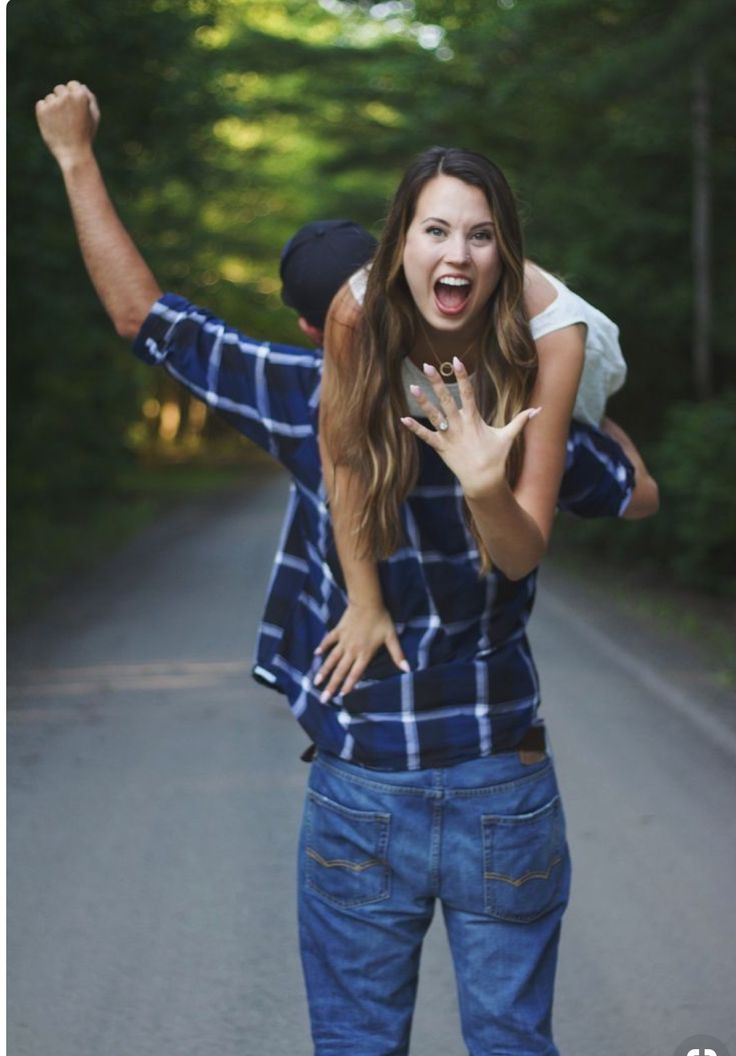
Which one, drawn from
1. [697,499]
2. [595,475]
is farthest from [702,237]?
[595,475]

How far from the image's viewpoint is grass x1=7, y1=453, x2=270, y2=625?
48.9 feet

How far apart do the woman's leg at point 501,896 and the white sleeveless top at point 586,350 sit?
524 millimetres

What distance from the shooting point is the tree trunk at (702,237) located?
14352mm

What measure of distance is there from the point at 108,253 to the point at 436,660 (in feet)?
2.53

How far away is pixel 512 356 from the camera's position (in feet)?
6.80

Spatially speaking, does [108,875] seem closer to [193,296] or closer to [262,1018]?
[262,1018]

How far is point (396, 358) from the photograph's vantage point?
6.95ft

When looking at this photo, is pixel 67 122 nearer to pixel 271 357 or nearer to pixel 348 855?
pixel 271 357

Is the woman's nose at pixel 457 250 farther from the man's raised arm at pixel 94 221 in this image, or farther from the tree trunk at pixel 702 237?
the tree trunk at pixel 702 237

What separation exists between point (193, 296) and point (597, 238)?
26.9 ft

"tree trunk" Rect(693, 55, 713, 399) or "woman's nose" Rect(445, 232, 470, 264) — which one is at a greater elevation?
"tree trunk" Rect(693, 55, 713, 399)

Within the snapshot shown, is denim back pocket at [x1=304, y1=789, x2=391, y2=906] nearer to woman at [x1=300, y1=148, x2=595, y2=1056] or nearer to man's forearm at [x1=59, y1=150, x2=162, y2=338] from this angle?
woman at [x1=300, y1=148, x2=595, y2=1056]

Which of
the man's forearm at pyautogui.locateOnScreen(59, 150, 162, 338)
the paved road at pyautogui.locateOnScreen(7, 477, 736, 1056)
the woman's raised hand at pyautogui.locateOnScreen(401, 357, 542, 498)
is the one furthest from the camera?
the paved road at pyautogui.locateOnScreen(7, 477, 736, 1056)

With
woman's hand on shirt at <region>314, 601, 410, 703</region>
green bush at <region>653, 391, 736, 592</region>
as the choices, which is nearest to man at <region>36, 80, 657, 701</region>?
woman's hand on shirt at <region>314, 601, 410, 703</region>
